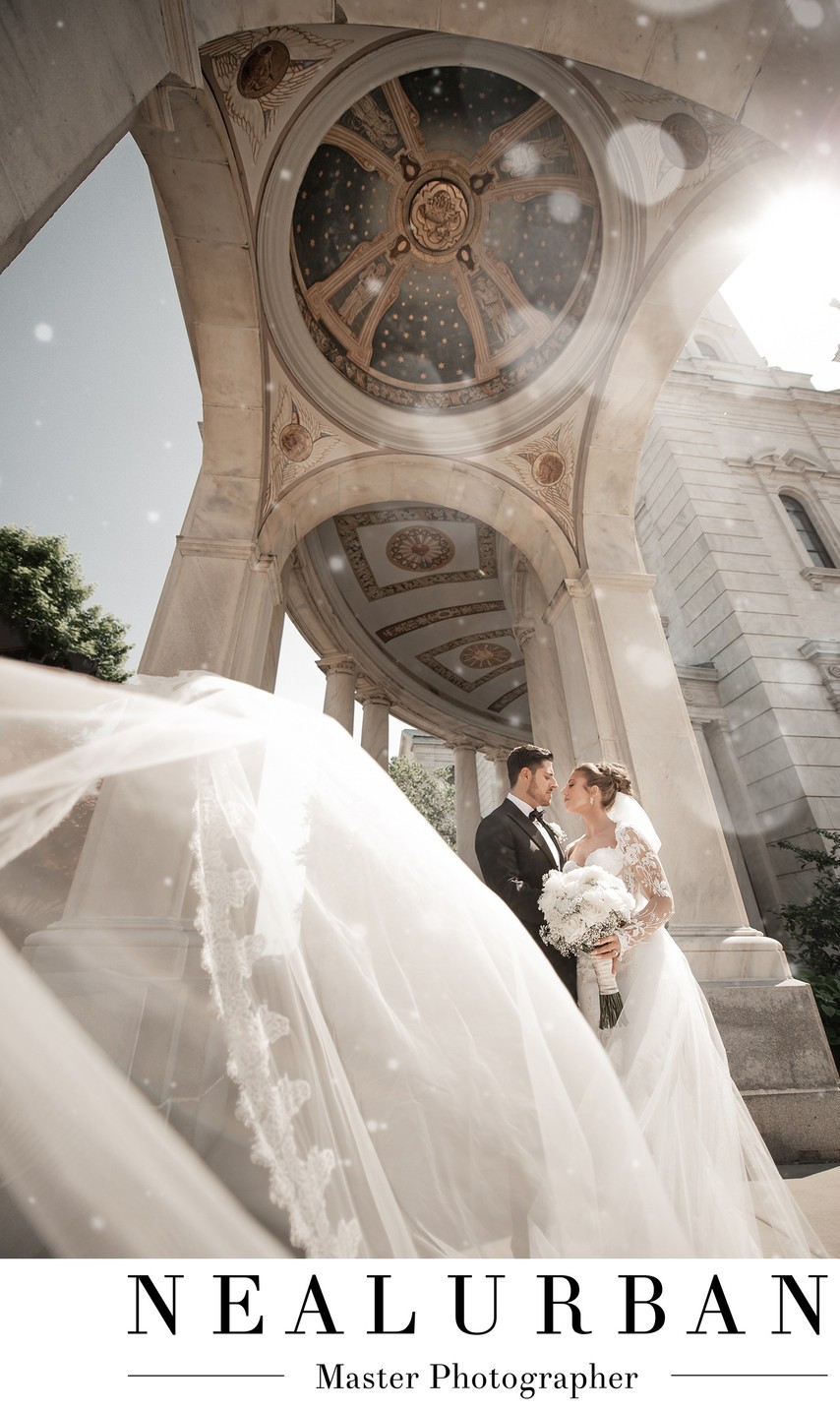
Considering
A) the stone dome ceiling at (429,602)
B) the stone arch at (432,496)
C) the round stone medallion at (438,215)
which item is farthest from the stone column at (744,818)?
the round stone medallion at (438,215)

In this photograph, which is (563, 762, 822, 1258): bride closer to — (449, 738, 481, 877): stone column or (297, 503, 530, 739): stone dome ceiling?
(297, 503, 530, 739): stone dome ceiling

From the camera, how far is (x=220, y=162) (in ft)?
16.8

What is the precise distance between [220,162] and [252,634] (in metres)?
4.27

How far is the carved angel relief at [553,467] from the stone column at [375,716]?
6063 millimetres

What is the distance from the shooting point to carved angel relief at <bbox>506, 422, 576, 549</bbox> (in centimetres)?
698

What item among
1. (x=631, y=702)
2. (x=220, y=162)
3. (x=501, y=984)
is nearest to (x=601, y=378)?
(x=631, y=702)

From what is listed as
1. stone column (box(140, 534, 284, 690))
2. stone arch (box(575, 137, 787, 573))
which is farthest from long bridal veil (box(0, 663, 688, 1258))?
stone arch (box(575, 137, 787, 573))

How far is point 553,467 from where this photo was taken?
7.04 m

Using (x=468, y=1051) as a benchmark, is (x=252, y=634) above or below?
above

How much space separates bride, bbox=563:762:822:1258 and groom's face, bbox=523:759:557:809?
359mm

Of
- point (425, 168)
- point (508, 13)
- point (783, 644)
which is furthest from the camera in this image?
point (783, 644)

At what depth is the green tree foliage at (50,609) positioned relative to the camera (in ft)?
41.0

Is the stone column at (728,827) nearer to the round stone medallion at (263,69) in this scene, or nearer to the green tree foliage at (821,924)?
the green tree foliage at (821,924)
